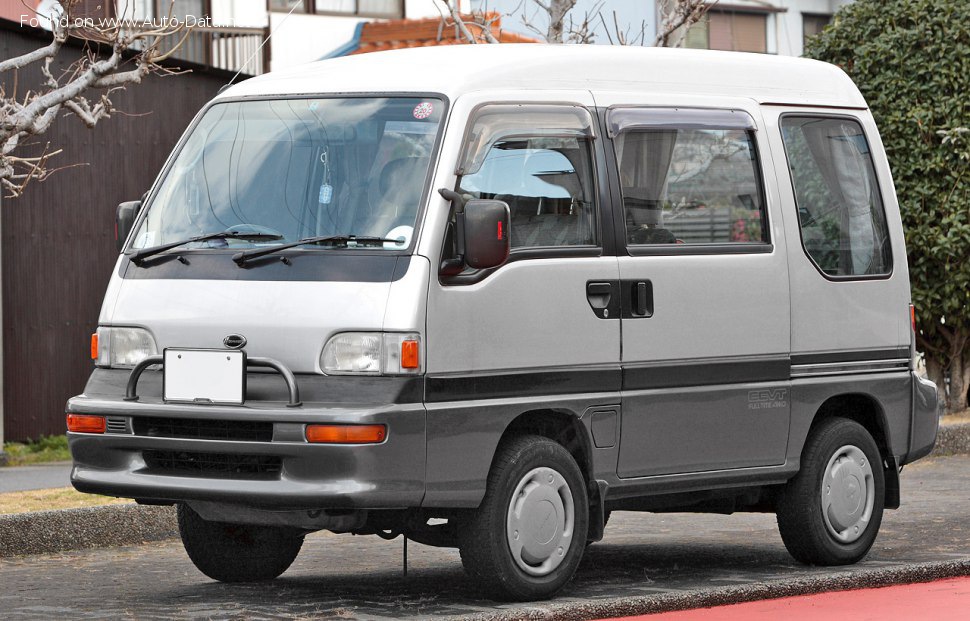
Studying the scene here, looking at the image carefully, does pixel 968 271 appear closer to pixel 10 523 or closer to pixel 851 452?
pixel 851 452

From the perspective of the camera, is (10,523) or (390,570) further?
(10,523)

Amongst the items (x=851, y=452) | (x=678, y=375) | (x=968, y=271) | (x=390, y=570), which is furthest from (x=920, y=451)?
(x=968, y=271)

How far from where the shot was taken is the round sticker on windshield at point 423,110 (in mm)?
8055

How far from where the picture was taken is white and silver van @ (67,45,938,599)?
765 cm

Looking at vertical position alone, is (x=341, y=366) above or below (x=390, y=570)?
above

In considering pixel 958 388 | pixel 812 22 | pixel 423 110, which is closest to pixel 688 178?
pixel 423 110

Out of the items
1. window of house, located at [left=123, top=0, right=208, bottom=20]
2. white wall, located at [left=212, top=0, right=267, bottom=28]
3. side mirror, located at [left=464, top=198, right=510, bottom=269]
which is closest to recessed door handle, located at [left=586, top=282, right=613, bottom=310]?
side mirror, located at [left=464, top=198, right=510, bottom=269]

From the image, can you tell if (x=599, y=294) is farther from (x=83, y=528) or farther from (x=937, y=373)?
(x=937, y=373)

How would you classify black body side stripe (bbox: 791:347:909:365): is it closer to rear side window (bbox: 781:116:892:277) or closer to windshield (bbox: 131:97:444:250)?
rear side window (bbox: 781:116:892:277)

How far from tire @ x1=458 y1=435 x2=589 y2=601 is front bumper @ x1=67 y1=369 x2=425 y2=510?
0.42 m

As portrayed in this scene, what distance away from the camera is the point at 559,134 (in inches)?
331

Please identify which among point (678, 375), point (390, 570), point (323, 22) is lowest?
point (390, 570)

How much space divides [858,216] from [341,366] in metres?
3.53

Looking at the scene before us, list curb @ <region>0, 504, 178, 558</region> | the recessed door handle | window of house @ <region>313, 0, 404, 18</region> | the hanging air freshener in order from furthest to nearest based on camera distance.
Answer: window of house @ <region>313, 0, 404, 18</region>, curb @ <region>0, 504, 178, 558</region>, the recessed door handle, the hanging air freshener
